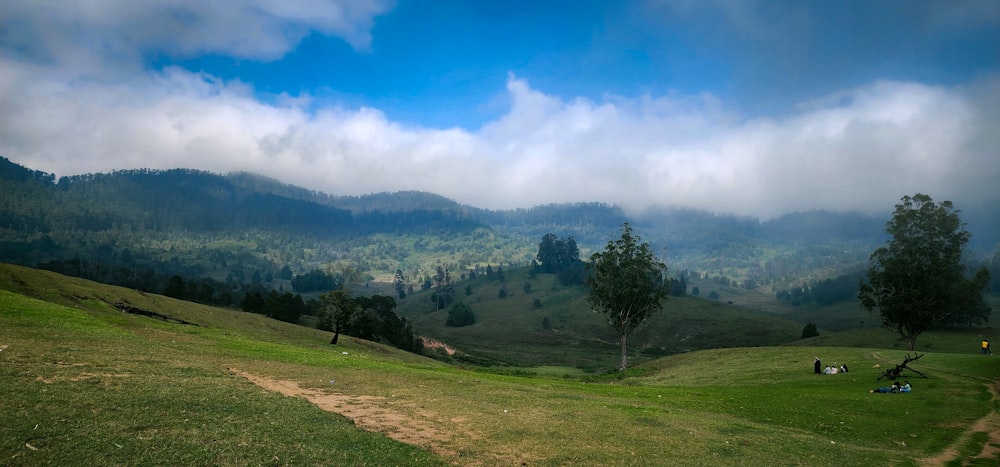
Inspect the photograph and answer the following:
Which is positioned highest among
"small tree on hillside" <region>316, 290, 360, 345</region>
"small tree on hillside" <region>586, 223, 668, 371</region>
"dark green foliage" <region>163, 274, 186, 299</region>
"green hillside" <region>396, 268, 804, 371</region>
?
"small tree on hillside" <region>586, 223, 668, 371</region>

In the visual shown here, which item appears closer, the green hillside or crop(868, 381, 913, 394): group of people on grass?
crop(868, 381, 913, 394): group of people on grass

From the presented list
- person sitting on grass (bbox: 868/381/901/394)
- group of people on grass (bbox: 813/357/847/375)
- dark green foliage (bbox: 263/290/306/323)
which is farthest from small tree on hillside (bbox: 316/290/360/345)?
person sitting on grass (bbox: 868/381/901/394)

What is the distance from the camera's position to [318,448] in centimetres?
1360

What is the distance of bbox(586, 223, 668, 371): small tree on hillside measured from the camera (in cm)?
7225

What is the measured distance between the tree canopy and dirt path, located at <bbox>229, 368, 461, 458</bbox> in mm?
64516

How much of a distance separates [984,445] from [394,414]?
25.1 m

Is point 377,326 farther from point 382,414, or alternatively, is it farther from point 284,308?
point 382,414

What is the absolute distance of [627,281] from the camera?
72.3 meters

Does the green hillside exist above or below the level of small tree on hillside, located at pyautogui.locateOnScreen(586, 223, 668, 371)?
below

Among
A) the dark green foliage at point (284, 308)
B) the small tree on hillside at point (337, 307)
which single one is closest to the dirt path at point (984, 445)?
the small tree on hillside at point (337, 307)

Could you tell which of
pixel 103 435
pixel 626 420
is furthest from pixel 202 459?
pixel 626 420

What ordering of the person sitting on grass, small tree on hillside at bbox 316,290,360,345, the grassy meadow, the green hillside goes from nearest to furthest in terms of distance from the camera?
the grassy meadow, the person sitting on grass, small tree on hillside at bbox 316,290,360,345, the green hillside

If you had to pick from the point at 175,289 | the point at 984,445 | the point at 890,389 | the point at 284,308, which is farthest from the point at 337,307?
the point at 175,289

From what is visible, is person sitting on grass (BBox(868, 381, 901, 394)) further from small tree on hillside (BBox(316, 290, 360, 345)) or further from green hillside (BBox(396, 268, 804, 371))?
green hillside (BBox(396, 268, 804, 371))
